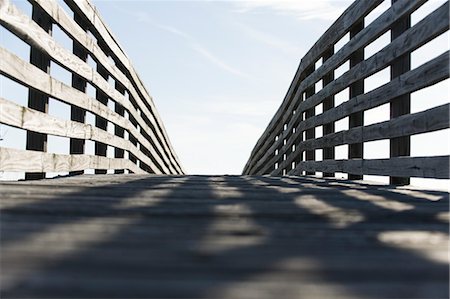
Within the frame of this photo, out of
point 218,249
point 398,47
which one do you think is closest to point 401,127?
point 398,47

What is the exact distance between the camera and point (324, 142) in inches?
227

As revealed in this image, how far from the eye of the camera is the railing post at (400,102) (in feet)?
11.9

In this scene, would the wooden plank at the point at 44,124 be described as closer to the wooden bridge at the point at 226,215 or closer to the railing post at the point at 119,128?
the wooden bridge at the point at 226,215

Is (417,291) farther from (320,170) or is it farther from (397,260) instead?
(320,170)

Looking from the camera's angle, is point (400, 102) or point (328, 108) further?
point (328, 108)

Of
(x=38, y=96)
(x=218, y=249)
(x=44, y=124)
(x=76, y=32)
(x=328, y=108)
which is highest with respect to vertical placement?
(x=76, y=32)

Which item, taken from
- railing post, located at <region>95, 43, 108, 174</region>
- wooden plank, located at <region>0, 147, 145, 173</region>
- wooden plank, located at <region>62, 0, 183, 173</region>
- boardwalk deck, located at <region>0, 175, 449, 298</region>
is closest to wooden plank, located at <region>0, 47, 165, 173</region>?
railing post, located at <region>95, 43, 108, 174</region>

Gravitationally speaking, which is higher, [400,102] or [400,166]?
[400,102]

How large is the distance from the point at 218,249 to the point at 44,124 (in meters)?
2.69

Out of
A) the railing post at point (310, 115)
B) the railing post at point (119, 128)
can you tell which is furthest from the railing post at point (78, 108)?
the railing post at point (310, 115)

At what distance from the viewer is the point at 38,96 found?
3.62m

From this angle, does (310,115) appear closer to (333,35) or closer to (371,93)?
(333,35)

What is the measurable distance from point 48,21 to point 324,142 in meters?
3.48


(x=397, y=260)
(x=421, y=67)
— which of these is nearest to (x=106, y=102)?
(x=421, y=67)
